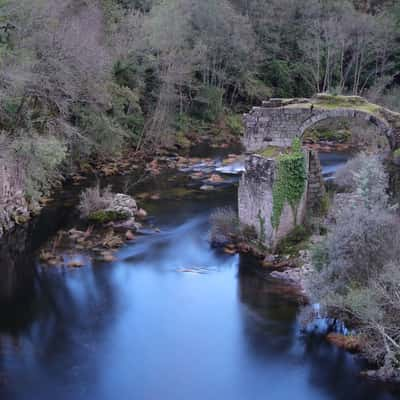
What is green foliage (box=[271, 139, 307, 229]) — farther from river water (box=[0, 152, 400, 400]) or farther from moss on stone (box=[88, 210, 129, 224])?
moss on stone (box=[88, 210, 129, 224])

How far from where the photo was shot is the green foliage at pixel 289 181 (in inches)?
607

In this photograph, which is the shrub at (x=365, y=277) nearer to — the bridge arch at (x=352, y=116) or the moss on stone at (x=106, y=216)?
the bridge arch at (x=352, y=116)

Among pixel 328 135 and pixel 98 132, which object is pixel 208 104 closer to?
pixel 328 135

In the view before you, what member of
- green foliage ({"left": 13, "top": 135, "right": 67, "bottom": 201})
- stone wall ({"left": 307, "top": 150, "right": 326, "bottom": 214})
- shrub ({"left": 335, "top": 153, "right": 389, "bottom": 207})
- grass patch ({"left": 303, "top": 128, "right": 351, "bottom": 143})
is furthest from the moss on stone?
grass patch ({"left": 303, "top": 128, "right": 351, "bottom": 143})

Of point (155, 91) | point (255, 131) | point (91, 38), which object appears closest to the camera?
point (255, 131)

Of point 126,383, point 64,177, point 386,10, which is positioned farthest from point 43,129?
point 386,10

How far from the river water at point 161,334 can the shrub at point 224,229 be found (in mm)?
392

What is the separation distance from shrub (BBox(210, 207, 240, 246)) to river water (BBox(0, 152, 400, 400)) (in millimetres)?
392

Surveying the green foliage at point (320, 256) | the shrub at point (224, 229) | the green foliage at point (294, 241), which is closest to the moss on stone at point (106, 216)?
the shrub at point (224, 229)

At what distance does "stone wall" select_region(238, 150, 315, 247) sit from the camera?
15.5 meters

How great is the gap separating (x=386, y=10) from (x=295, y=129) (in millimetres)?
24502

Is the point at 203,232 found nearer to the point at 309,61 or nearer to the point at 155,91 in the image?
the point at 155,91

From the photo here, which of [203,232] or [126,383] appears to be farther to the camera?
[203,232]

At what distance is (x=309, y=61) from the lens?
36.6 meters
